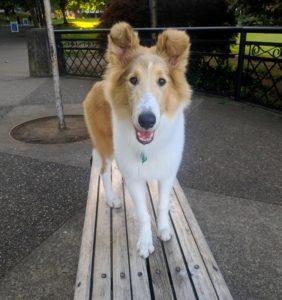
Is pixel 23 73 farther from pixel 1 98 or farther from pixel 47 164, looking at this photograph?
pixel 47 164

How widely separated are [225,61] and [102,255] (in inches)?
286

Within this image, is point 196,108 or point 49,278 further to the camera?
point 196,108

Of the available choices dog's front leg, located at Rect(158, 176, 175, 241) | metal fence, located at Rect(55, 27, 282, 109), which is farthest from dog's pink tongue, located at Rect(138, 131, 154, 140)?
metal fence, located at Rect(55, 27, 282, 109)

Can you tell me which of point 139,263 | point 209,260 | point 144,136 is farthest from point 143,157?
point 209,260

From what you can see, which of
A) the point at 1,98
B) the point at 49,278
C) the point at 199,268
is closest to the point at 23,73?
the point at 1,98

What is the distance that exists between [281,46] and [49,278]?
20.5 feet

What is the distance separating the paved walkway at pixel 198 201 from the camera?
322cm

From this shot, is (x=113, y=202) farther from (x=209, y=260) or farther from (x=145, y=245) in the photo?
(x=209, y=260)

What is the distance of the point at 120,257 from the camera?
2.86 metres

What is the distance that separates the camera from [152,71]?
2.66 m

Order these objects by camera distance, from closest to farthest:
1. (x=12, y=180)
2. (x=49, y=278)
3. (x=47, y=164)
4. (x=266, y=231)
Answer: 1. (x=49, y=278)
2. (x=266, y=231)
3. (x=12, y=180)
4. (x=47, y=164)

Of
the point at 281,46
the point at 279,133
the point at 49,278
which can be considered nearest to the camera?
the point at 49,278

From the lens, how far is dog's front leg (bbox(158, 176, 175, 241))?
3.08 meters

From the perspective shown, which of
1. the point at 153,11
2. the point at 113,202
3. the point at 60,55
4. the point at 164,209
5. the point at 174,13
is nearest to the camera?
the point at 164,209
